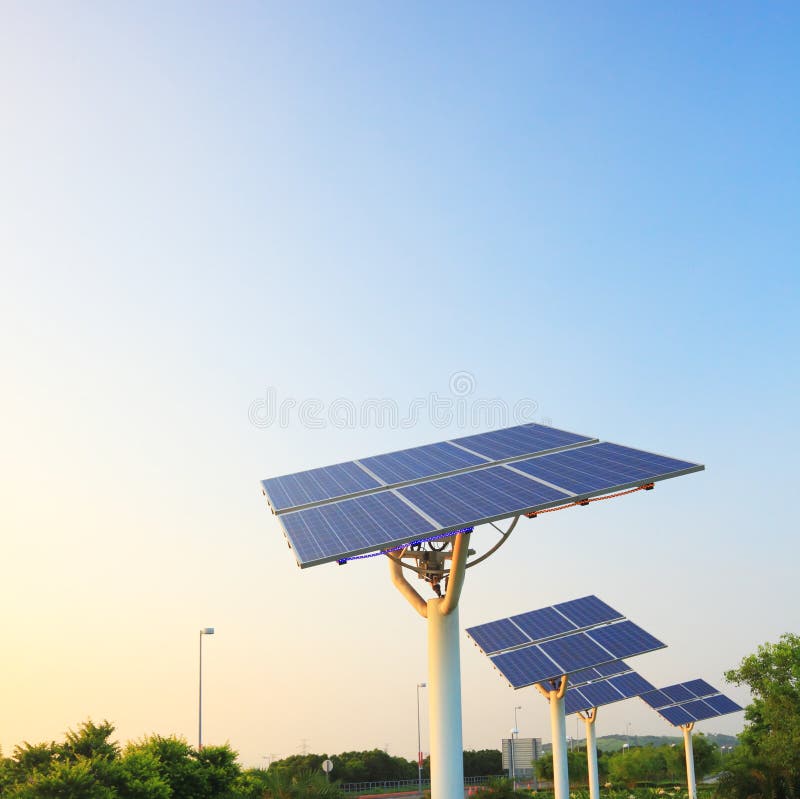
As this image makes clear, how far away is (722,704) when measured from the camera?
41219 millimetres

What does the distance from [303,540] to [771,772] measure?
74.6 ft

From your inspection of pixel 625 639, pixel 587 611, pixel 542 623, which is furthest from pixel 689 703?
pixel 542 623

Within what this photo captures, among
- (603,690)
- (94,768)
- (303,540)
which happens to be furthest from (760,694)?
(303,540)

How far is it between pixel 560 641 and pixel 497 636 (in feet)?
6.77

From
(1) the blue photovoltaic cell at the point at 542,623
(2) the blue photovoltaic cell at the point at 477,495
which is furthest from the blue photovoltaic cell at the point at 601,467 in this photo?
(1) the blue photovoltaic cell at the point at 542,623

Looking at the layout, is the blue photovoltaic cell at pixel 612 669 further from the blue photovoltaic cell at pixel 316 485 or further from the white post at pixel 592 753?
the blue photovoltaic cell at pixel 316 485

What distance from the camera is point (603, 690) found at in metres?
36.1

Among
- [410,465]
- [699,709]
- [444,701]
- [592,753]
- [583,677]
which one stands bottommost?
[592,753]

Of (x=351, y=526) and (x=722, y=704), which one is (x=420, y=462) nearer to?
(x=351, y=526)

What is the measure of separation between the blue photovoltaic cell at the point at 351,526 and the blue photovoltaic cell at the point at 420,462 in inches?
60.0

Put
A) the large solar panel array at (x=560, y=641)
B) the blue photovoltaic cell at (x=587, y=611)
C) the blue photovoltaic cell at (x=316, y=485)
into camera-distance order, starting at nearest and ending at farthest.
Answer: the blue photovoltaic cell at (x=316, y=485)
the large solar panel array at (x=560, y=641)
the blue photovoltaic cell at (x=587, y=611)

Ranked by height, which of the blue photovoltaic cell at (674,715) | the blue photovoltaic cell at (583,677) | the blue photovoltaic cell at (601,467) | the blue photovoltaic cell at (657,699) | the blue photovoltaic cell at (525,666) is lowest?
the blue photovoltaic cell at (674,715)

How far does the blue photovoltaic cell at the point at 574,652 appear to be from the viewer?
86.4 ft

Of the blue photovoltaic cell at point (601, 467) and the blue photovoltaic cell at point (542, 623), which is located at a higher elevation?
the blue photovoltaic cell at point (601, 467)
